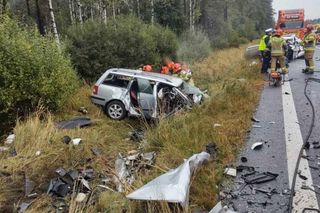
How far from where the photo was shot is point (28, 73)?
8297mm

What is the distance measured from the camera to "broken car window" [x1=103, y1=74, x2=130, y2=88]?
32.8ft

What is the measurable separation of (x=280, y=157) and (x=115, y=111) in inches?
227

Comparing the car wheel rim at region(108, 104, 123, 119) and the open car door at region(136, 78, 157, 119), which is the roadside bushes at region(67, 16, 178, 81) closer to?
the car wheel rim at region(108, 104, 123, 119)

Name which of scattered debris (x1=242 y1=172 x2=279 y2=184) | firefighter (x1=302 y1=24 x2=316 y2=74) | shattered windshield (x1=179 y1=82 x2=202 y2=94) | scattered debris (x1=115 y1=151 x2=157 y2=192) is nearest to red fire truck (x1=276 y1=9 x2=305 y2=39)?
firefighter (x1=302 y1=24 x2=316 y2=74)

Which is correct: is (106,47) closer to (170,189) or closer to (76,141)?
(76,141)

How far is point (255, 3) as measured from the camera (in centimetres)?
6141

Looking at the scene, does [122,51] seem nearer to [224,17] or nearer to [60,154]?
[60,154]

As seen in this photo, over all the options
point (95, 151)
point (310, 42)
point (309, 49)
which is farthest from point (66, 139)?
point (310, 42)

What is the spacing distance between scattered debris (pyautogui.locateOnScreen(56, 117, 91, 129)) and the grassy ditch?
0.77 feet

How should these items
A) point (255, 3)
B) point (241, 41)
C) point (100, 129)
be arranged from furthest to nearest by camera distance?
point (255, 3) → point (241, 41) → point (100, 129)

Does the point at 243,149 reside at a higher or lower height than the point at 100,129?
higher

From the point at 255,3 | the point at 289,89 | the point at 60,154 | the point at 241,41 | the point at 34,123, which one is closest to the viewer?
the point at 60,154

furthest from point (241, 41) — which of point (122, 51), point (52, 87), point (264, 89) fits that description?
point (52, 87)

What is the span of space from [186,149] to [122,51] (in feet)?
33.3
